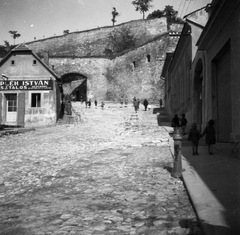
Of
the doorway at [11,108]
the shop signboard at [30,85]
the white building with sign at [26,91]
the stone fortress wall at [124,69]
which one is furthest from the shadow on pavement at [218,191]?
the stone fortress wall at [124,69]

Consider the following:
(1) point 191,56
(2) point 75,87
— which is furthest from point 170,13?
(1) point 191,56

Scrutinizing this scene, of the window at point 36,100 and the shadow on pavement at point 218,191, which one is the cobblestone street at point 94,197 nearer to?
the shadow on pavement at point 218,191

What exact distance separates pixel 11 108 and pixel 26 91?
1.97m

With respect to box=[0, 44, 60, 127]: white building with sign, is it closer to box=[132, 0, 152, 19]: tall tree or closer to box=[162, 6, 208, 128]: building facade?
box=[162, 6, 208, 128]: building facade

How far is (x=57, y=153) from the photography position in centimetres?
965

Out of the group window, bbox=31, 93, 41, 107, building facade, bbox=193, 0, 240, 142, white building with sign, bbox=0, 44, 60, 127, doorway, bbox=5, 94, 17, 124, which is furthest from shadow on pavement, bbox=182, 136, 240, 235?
doorway, bbox=5, 94, 17, 124

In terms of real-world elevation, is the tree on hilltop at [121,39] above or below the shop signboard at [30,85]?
above

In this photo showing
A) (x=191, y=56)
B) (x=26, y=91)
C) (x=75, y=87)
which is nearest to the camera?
(x=191, y=56)

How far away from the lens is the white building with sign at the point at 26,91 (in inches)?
905

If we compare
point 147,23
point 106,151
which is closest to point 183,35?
point 106,151

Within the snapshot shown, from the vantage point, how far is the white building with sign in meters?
23.0

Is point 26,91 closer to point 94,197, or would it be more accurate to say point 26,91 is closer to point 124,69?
point 94,197

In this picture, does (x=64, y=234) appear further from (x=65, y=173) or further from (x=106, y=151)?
(x=106, y=151)

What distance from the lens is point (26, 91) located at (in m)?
23.1
